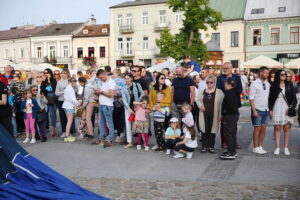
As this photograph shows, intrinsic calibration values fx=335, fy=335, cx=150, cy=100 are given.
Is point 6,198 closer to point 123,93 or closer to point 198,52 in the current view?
point 123,93

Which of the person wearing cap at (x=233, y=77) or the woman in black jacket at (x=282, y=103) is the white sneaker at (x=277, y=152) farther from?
the person wearing cap at (x=233, y=77)

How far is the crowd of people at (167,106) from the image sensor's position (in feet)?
23.4

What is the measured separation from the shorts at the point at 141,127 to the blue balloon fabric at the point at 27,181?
300cm

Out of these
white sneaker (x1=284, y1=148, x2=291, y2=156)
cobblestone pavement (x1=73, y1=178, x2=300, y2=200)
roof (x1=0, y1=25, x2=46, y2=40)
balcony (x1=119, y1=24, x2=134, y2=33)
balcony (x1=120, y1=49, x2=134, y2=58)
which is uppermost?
roof (x1=0, y1=25, x2=46, y2=40)

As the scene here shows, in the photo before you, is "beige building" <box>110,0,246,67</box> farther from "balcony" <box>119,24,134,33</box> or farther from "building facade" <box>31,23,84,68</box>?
"building facade" <box>31,23,84,68</box>

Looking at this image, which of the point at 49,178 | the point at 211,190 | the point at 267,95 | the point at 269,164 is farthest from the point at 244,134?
the point at 49,178

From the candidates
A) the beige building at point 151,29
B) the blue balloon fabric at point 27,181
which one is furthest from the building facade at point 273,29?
the blue balloon fabric at point 27,181

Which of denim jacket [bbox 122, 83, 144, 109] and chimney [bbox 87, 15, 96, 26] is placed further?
chimney [bbox 87, 15, 96, 26]

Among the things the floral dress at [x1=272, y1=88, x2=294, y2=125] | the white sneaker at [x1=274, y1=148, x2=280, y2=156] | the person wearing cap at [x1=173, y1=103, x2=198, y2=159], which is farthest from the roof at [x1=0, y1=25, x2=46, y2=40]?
the white sneaker at [x1=274, y1=148, x2=280, y2=156]

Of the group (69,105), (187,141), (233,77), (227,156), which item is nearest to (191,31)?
(69,105)

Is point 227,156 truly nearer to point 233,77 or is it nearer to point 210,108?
point 210,108

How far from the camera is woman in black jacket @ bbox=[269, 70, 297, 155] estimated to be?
7.20 m

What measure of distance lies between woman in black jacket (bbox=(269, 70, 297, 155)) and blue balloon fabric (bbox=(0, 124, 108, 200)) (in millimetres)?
4385

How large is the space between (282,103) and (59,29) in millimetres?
46495
